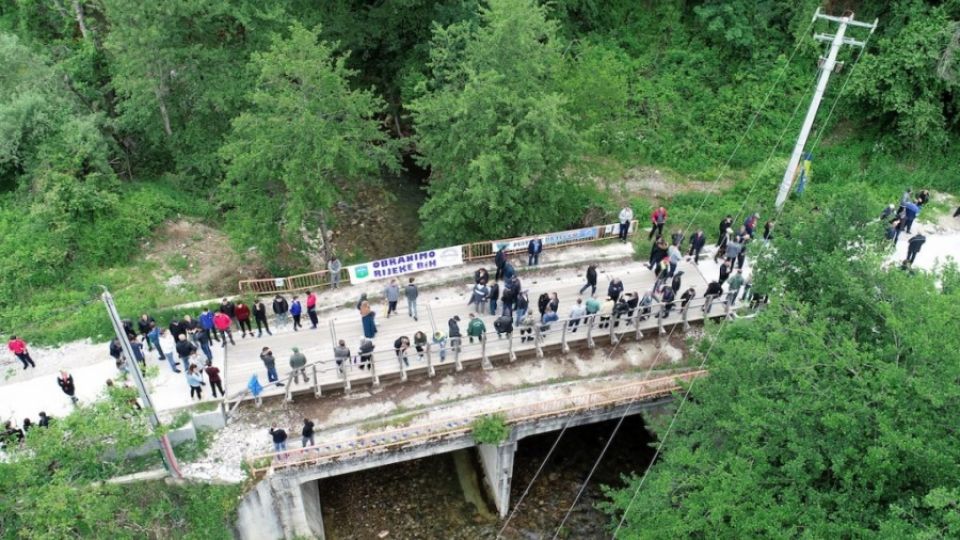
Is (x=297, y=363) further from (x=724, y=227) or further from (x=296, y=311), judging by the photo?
(x=724, y=227)

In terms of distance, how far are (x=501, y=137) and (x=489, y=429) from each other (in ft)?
28.2

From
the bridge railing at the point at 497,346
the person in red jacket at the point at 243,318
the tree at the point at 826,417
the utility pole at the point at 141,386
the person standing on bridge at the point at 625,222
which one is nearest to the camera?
the tree at the point at 826,417

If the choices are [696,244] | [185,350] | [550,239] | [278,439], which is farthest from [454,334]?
[696,244]

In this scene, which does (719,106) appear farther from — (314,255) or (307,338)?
(307,338)

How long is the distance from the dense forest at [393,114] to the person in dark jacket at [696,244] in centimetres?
437

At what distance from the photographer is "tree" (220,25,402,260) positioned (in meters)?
20.1

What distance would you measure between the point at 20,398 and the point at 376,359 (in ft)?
29.8

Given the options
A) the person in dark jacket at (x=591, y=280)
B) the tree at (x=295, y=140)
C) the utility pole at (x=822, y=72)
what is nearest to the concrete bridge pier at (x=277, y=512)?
the tree at (x=295, y=140)

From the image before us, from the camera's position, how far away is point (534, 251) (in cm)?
2172

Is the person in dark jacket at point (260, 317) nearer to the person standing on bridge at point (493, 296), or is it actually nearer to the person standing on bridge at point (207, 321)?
the person standing on bridge at point (207, 321)

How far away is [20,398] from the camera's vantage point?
17812mm

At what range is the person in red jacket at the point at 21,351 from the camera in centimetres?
1758

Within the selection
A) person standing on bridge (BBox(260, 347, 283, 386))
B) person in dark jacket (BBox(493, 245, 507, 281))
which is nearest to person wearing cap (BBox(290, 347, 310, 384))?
person standing on bridge (BBox(260, 347, 283, 386))

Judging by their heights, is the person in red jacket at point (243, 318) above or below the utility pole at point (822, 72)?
below
